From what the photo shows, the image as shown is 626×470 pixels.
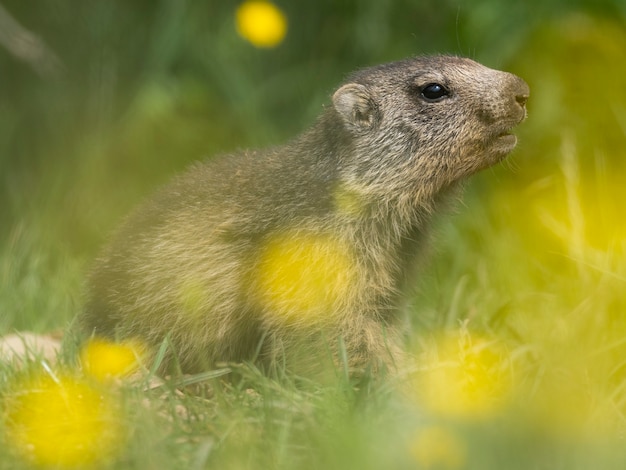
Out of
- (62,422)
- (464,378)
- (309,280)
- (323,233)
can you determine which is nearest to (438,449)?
(464,378)

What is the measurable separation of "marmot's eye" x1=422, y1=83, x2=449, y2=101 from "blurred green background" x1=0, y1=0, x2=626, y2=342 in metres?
1.15

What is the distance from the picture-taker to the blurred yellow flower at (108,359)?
4.60m

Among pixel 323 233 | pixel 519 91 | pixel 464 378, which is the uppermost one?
pixel 519 91

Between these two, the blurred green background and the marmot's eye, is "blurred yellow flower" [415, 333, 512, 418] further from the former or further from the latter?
the marmot's eye

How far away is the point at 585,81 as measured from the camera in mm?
6973

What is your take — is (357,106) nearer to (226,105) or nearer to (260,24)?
(260,24)

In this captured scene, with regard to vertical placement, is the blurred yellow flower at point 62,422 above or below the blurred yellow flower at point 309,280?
below

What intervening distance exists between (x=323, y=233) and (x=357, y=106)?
738 mm

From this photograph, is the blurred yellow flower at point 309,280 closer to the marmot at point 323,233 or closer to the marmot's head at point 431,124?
the marmot at point 323,233

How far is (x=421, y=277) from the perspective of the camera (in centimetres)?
567

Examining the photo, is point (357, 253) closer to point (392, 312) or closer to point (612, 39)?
point (392, 312)

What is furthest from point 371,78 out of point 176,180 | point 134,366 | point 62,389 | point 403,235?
point 62,389

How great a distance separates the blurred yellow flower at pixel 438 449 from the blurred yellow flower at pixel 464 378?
0.22 meters

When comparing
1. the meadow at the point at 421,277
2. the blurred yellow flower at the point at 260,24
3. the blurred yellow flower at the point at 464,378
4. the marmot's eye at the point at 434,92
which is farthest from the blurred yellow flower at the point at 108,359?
the blurred yellow flower at the point at 260,24
